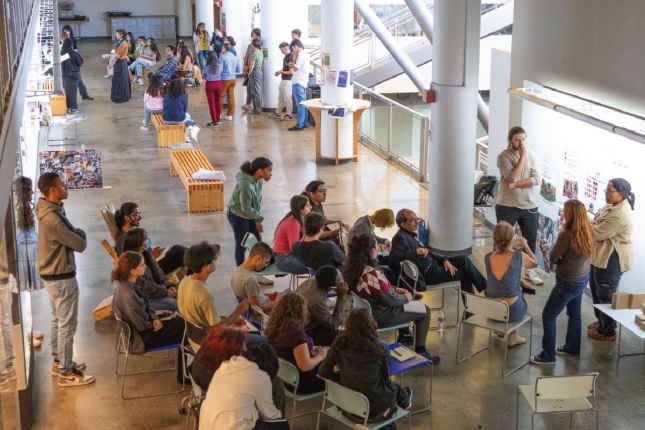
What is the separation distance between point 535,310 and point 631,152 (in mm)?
1819

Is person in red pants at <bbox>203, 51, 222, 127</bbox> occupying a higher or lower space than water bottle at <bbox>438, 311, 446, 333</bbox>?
higher

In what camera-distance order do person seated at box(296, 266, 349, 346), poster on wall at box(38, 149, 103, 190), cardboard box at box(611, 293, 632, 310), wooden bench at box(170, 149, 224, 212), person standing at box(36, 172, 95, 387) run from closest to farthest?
person seated at box(296, 266, 349, 346), person standing at box(36, 172, 95, 387), cardboard box at box(611, 293, 632, 310), wooden bench at box(170, 149, 224, 212), poster on wall at box(38, 149, 103, 190)

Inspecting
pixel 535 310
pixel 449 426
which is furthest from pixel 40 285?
pixel 535 310

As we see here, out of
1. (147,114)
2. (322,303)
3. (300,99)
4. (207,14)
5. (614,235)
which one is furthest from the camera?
(207,14)

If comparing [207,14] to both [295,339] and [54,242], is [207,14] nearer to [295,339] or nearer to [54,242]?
[54,242]

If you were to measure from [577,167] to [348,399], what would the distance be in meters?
4.64

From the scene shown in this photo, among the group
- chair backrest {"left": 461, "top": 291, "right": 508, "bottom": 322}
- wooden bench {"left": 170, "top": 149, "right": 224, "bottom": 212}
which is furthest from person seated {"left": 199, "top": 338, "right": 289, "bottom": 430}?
wooden bench {"left": 170, "top": 149, "right": 224, "bottom": 212}

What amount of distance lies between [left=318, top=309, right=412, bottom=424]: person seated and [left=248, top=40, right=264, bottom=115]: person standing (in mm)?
13464

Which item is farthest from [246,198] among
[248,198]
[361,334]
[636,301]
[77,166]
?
[77,166]

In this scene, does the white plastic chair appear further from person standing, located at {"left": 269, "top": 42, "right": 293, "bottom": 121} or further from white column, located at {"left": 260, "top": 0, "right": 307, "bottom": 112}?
white column, located at {"left": 260, "top": 0, "right": 307, "bottom": 112}

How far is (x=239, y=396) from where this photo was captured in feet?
17.3

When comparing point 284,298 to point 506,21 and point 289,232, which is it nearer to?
point 289,232

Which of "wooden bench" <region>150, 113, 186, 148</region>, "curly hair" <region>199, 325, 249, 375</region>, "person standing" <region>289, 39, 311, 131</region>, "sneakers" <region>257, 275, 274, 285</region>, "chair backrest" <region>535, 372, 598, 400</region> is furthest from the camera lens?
"person standing" <region>289, 39, 311, 131</region>

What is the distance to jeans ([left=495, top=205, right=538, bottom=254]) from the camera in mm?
9500
